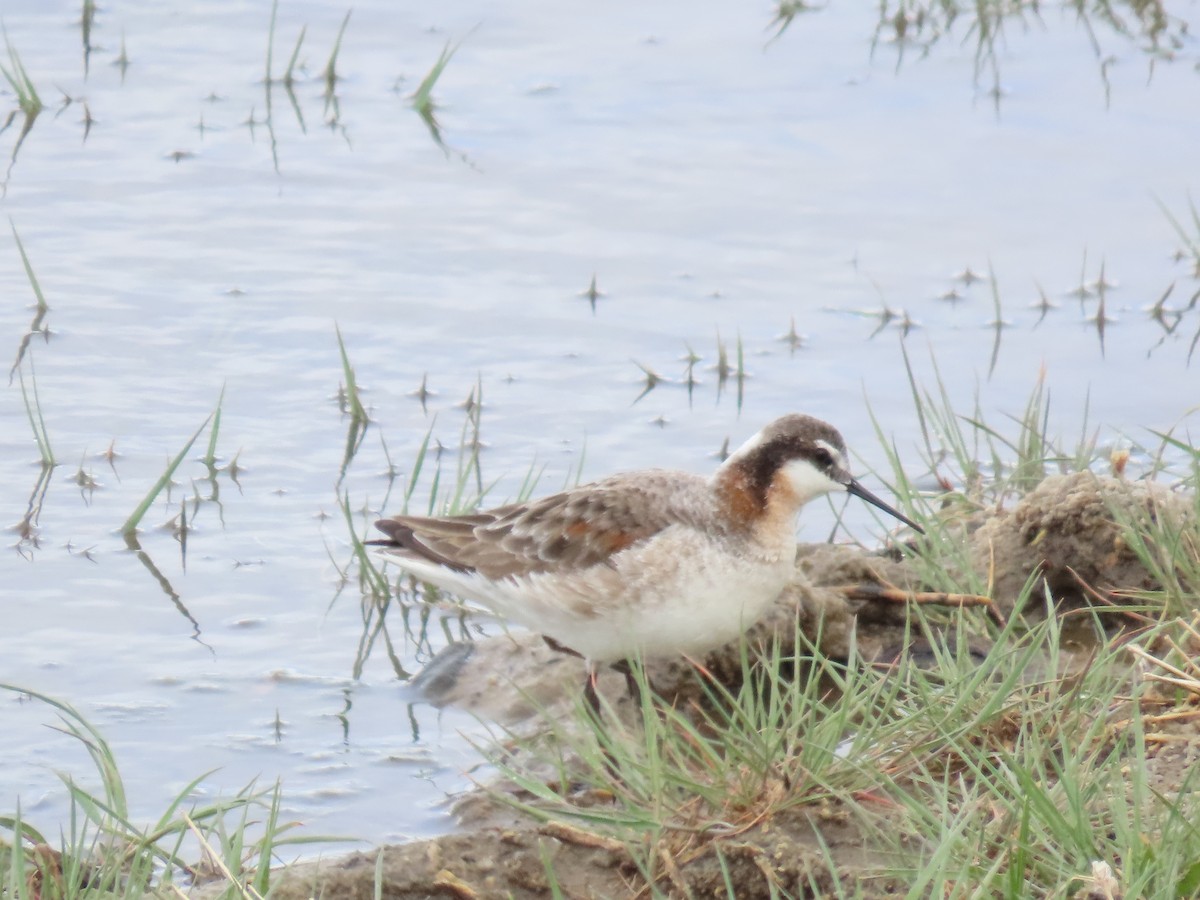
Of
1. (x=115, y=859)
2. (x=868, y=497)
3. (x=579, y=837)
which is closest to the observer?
(x=115, y=859)

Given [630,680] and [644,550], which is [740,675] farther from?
[644,550]

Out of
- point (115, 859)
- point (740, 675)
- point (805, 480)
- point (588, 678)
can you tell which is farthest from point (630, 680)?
point (115, 859)

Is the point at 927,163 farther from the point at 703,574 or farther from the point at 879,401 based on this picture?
the point at 703,574

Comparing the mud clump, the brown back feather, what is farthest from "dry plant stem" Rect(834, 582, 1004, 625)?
the brown back feather

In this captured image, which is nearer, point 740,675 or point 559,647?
point 740,675

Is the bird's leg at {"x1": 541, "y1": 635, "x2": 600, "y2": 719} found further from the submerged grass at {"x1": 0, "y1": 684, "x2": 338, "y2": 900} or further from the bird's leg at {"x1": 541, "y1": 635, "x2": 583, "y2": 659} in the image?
the submerged grass at {"x1": 0, "y1": 684, "x2": 338, "y2": 900}

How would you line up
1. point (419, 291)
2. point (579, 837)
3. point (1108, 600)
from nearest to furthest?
1. point (579, 837)
2. point (1108, 600)
3. point (419, 291)

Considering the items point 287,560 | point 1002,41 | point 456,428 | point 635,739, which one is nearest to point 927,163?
point 1002,41

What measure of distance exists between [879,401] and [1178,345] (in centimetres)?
163

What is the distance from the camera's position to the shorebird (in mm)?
6164

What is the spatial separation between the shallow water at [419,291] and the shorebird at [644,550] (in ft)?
1.91

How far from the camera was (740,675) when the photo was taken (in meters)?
6.49

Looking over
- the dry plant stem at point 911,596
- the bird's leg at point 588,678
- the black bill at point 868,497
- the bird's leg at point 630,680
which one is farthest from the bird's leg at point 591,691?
the black bill at point 868,497

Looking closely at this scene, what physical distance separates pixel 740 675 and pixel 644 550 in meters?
0.60
